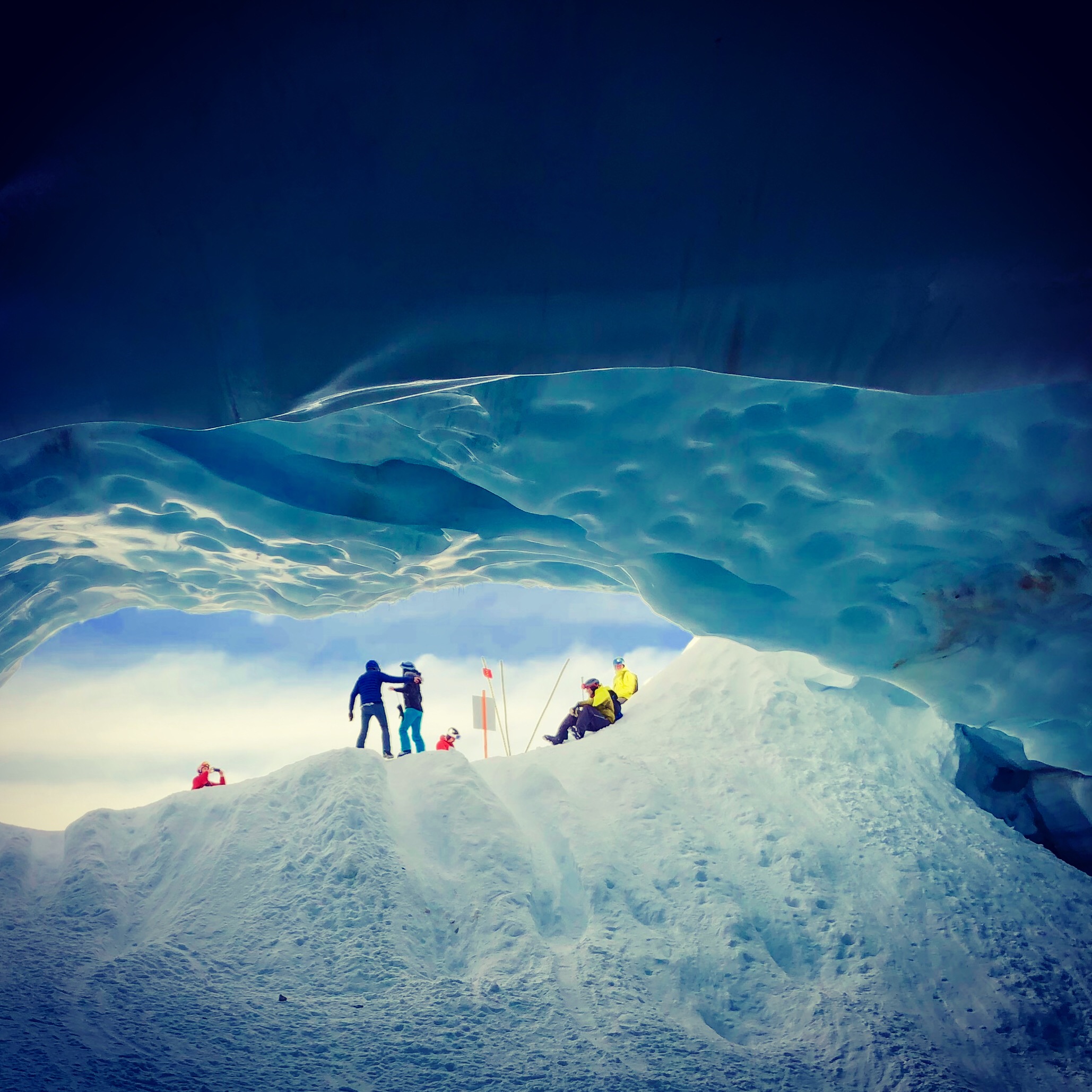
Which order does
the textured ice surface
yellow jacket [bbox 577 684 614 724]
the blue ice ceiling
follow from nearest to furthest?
the blue ice ceiling → the textured ice surface → yellow jacket [bbox 577 684 614 724]

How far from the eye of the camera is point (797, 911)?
4.35 metres

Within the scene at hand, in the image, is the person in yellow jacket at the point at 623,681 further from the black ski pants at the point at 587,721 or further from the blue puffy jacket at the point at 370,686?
the blue puffy jacket at the point at 370,686

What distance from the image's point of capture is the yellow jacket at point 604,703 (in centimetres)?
779

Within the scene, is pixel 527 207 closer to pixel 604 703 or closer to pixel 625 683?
pixel 604 703

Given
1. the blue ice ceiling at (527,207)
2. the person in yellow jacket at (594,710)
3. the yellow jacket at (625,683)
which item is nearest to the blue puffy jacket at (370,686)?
the person in yellow jacket at (594,710)

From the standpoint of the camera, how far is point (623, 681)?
331 inches

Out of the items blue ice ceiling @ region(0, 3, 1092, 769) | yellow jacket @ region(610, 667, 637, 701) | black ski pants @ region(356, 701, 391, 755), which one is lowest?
blue ice ceiling @ region(0, 3, 1092, 769)

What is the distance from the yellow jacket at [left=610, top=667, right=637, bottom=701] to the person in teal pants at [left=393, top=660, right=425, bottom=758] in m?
2.39

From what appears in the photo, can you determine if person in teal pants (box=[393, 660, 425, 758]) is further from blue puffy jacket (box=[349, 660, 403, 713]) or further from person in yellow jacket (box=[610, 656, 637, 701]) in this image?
person in yellow jacket (box=[610, 656, 637, 701])

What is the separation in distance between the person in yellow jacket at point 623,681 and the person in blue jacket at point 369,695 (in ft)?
8.90

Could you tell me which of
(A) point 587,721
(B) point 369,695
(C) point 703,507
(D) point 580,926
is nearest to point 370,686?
(B) point 369,695

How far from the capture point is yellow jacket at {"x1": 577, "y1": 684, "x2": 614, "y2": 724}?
779cm

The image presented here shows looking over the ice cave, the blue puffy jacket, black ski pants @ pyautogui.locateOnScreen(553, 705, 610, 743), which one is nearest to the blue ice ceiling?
the ice cave

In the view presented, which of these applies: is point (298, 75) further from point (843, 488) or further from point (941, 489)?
point (941, 489)
